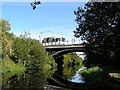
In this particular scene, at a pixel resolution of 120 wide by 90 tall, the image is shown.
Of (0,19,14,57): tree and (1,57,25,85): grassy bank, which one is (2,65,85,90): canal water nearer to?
(1,57,25,85): grassy bank

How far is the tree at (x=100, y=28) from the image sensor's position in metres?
27.7

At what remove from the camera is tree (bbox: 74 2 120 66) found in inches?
1091

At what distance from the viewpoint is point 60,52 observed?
299 ft

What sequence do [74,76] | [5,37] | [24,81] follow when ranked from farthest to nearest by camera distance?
1. [74,76]
2. [5,37]
3. [24,81]

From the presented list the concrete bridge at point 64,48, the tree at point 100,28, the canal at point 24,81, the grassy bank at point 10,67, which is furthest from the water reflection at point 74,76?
the tree at point 100,28

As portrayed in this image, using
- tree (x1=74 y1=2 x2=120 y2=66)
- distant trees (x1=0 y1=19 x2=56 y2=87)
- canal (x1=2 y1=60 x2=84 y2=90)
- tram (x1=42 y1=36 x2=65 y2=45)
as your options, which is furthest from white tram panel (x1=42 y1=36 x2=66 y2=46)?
tree (x1=74 y1=2 x2=120 y2=66)

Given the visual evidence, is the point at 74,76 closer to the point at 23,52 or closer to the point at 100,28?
the point at 23,52

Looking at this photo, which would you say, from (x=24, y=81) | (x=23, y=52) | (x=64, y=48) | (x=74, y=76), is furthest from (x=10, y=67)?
(x=64, y=48)

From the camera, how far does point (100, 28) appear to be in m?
29.5

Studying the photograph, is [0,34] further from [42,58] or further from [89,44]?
[89,44]

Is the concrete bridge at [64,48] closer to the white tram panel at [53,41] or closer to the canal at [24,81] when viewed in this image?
the white tram panel at [53,41]

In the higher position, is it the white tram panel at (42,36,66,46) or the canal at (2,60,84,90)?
the white tram panel at (42,36,66,46)

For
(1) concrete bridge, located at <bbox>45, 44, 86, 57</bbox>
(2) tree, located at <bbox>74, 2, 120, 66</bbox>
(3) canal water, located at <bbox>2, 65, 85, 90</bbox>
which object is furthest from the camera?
(1) concrete bridge, located at <bbox>45, 44, 86, 57</bbox>

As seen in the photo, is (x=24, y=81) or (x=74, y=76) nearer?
(x=24, y=81)
